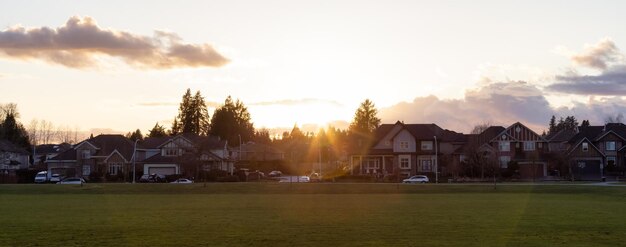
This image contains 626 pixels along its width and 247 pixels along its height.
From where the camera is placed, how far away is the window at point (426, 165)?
11012cm

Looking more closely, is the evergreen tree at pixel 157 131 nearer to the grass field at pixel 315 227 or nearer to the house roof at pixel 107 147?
the house roof at pixel 107 147

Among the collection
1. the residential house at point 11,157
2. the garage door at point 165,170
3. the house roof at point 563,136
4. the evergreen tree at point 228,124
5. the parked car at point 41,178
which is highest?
the evergreen tree at point 228,124

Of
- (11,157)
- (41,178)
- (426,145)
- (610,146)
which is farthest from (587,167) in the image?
(11,157)

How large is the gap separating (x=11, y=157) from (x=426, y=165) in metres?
79.5

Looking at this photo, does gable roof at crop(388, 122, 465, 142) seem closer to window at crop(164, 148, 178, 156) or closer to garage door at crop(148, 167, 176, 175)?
window at crop(164, 148, 178, 156)

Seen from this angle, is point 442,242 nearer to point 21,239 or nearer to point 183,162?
point 21,239

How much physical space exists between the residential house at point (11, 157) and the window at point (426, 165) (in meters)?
71.2

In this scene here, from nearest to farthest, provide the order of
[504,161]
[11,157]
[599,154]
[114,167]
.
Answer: [599,154]
[504,161]
[114,167]
[11,157]

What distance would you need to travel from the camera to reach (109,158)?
118 m

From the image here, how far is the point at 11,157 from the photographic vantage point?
433 feet

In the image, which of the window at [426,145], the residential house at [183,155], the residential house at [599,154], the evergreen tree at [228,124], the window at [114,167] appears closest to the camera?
the residential house at [599,154]

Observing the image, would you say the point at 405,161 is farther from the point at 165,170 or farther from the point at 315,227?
the point at 315,227

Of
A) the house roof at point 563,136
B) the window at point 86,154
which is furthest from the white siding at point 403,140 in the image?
the window at point 86,154

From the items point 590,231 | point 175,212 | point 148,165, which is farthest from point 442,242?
point 148,165
